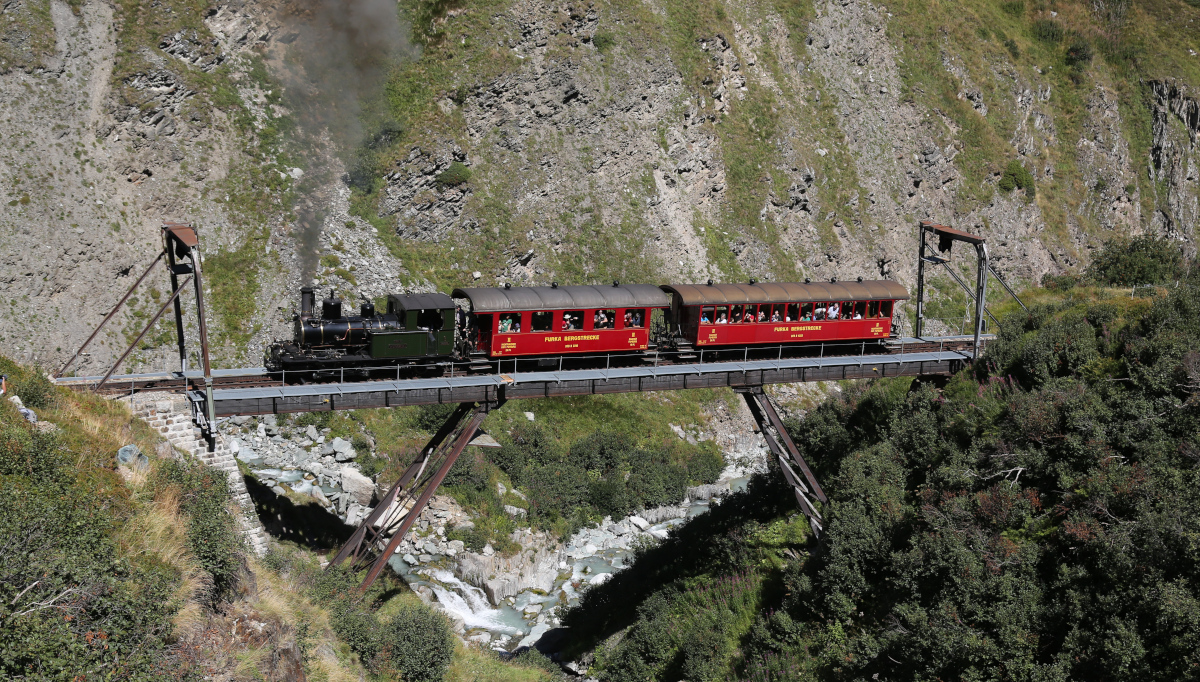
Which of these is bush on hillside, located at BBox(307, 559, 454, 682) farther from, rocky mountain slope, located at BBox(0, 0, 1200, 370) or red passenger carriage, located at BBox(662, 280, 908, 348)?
rocky mountain slope, located at BBox(0, 0, 1200, 370)

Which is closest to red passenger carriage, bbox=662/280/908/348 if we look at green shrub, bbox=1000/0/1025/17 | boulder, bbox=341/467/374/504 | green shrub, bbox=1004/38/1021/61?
boulder, bbox=341/467/374/504

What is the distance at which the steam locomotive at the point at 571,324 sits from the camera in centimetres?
2516

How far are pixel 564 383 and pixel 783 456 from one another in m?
8.73

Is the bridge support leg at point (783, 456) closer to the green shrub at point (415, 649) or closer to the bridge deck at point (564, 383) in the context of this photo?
the bridge deck at point (564, 383)

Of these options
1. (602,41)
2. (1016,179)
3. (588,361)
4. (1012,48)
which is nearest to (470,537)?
(588,361)

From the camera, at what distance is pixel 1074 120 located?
67.6 metres

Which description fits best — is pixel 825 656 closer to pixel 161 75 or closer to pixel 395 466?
pixel 395 466

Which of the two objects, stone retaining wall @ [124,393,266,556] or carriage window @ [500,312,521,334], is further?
carriage window @ [500,312,521,334]

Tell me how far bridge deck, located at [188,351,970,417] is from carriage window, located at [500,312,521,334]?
5.90ft

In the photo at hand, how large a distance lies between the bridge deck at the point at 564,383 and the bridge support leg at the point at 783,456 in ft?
2.83

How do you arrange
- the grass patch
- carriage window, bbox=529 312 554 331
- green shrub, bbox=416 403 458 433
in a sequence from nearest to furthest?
carriage window, bbox=529 312 554 331
the grass patch
green shrub, bbox=416 403 458 433

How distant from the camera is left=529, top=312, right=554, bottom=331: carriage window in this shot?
26.6 meters

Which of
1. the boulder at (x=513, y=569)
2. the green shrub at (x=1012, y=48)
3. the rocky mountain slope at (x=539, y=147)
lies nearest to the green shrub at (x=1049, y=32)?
the rocky mountain slope at (x=539, y=147)

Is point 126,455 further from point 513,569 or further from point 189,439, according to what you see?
point 513,569
